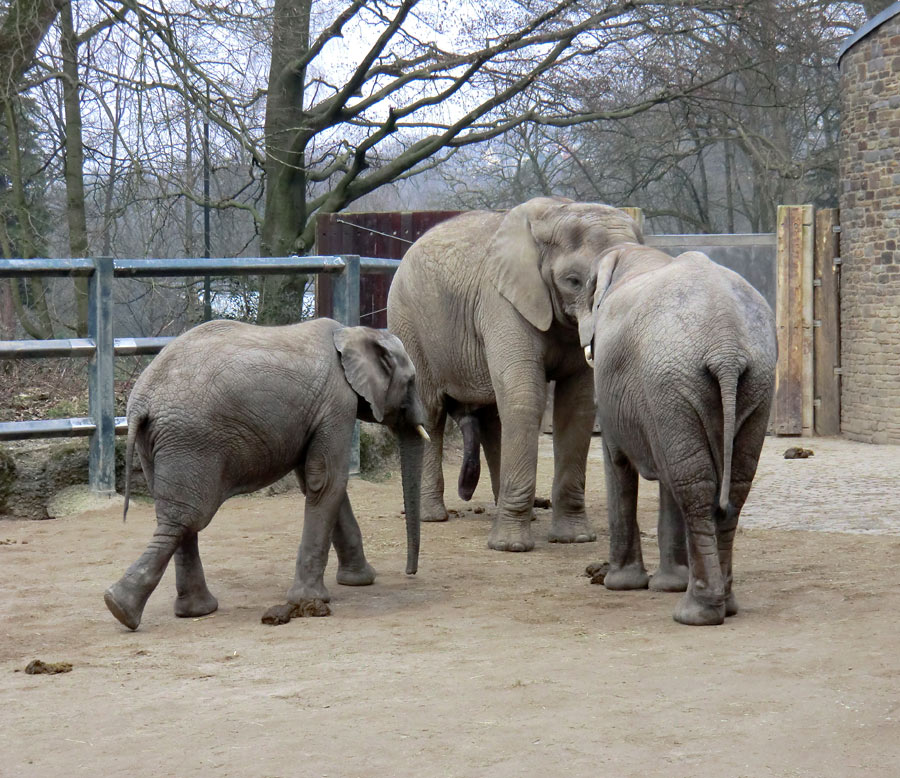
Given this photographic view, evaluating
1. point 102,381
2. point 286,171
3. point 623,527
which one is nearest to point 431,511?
point 102,381

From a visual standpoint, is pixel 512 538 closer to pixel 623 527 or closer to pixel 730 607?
pixel 623 527

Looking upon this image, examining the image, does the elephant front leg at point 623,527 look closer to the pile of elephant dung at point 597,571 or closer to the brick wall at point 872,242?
the pile of elephant dung at point 597,571

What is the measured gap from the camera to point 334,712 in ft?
13.1

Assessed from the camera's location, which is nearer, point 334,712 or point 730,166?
point 334,712

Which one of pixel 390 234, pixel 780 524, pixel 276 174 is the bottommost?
pixel 780 524

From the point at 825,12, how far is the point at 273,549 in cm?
1924

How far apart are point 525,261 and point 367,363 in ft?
6.25

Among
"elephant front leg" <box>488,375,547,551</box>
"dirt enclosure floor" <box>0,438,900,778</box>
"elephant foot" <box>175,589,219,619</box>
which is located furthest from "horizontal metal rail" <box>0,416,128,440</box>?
"elephant foot" <box>175,589,219,619</box>

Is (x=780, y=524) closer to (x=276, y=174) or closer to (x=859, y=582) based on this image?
(x=859, y=582)

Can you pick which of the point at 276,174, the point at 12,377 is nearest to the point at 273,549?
the point at 12,377

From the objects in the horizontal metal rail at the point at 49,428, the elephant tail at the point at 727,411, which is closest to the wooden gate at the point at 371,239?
the horizontal metal rail at the point at 49,428

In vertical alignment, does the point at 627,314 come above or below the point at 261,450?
above

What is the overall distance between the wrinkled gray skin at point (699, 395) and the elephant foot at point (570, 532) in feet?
6.53

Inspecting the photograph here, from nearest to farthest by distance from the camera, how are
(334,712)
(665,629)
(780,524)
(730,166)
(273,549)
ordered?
(334,712)
(665,629)
(273,549)
(780,524)
(730,166)
